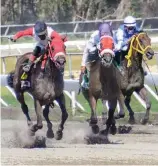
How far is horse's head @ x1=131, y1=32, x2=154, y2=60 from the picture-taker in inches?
538

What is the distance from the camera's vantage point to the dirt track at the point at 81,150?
9.43 meters

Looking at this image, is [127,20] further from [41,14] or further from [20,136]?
[41,14]

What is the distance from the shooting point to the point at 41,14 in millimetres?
48531

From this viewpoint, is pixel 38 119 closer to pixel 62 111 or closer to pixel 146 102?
pixel 62 111

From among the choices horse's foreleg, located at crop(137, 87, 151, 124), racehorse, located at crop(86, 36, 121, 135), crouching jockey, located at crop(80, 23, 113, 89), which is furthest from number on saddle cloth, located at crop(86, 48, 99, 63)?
horse's foreleg, located at crop(137, 87, 151, 124)

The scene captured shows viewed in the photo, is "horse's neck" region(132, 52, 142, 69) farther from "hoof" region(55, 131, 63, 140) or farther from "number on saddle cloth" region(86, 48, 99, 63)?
"hoof" region(55, 131, 63, 140)

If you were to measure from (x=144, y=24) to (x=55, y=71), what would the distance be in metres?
21.7

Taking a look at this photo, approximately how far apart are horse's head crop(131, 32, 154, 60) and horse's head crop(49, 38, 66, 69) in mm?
2078

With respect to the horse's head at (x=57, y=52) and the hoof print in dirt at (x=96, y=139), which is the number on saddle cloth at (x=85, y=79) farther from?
the horse's head at (x=57, y=52)

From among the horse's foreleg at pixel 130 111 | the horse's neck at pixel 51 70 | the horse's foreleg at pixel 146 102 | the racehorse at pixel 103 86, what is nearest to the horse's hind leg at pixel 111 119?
the racehorse at pixel 103 86

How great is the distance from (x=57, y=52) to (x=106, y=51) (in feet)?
2.49

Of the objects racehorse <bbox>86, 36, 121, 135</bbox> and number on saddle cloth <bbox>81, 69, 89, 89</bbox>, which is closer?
racehorse <bbox>86, 36, 121, 135</bbox>

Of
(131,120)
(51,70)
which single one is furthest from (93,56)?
(131,120)

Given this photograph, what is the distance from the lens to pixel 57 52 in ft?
38.7
